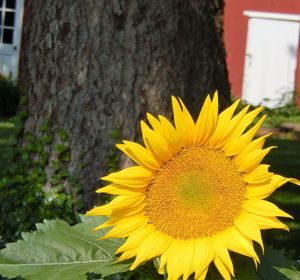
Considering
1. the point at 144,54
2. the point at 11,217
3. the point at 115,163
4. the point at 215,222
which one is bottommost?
the point at 11,217

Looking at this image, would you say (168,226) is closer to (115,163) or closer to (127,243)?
(127,243)

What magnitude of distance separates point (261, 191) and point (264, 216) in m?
0.05

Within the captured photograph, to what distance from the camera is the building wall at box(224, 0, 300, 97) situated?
18.3 metres

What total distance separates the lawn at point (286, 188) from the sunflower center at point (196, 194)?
3.82 m

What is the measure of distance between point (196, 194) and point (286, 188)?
7096mm

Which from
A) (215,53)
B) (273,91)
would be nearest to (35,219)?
(215,53)

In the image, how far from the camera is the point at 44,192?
5203 millimetres

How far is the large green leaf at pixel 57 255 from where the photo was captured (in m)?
1.88

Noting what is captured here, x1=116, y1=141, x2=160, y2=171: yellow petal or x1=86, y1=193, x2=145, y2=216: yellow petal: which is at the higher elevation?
x1=116, y1=141, x2=160, y2=171: yellow petal

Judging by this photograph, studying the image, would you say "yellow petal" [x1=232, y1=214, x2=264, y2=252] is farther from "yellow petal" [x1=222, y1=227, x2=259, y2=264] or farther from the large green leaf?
the large green leaf

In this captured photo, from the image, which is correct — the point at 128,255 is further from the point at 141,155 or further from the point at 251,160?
the point at 251,160

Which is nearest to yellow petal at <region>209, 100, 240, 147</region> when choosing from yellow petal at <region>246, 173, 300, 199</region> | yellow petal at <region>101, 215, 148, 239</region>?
yellow petal at <region>246, 173, 300, 199</region>

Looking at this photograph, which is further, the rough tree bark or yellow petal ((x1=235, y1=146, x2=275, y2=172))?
the rough tree bark

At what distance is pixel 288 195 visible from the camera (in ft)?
27.1
